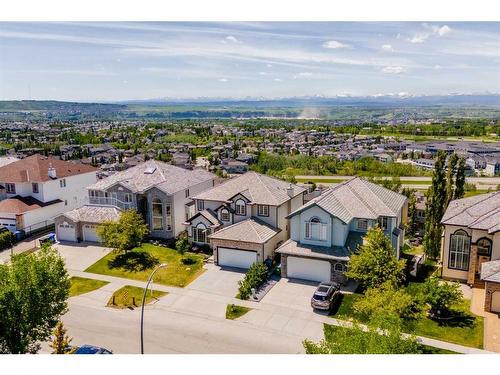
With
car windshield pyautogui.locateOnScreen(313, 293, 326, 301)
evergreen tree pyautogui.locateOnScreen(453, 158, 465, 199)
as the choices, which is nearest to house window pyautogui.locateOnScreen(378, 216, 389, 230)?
car windshield pyautogui.locateOnScreen(313, 293, 326, 301)

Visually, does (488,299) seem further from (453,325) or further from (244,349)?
(244,349)

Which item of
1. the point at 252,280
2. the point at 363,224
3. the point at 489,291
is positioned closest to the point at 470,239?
the point at 489,291

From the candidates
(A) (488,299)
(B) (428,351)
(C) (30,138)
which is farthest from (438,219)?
(C) (30,138)

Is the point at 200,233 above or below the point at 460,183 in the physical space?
below

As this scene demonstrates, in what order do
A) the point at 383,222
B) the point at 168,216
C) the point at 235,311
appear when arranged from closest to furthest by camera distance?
the point at 235,311 → the point at 383,222 → the point at 168,216

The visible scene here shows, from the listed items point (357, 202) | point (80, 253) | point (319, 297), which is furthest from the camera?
point (80, 253)

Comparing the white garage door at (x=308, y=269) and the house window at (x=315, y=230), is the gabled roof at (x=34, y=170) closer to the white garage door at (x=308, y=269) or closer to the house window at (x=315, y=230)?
the white garage door at (x=308, y=269)

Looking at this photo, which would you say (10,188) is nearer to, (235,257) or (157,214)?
(157,214)
